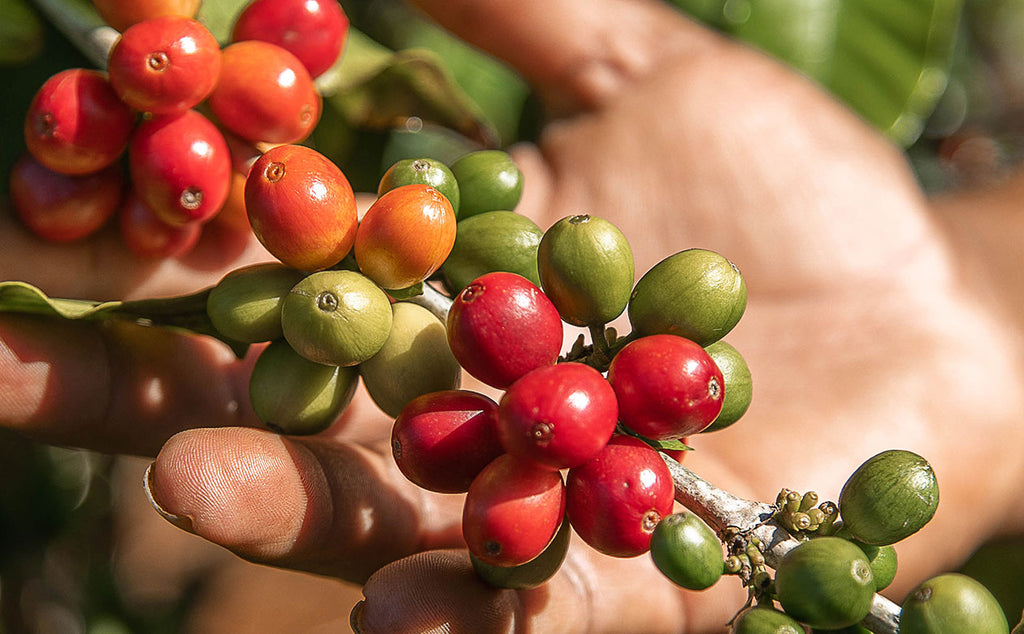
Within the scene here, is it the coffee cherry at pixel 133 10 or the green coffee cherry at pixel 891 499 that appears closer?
the green coffee cherry at pixel 891 499

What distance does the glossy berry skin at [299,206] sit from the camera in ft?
4.32

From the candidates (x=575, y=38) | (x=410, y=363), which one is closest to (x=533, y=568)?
(x=410, y=363)

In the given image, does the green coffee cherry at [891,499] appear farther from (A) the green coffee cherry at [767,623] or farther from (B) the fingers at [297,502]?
(B) the fingers at [297,502]

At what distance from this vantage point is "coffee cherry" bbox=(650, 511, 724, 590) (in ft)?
3.59

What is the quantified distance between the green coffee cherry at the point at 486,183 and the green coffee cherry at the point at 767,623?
0.85m

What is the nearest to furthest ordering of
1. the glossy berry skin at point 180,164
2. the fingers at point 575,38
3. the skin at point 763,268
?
the glossy berry skin at point 180,164 → the skin at point 763,268 → the fingers at point 575,38

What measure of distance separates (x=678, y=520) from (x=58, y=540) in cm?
279

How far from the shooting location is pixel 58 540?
308 cm

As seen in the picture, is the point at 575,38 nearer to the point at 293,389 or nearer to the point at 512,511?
the point at 293,389

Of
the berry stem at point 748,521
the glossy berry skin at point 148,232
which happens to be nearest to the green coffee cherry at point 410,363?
the berry stem at point 748,521

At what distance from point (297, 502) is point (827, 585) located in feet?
3.13

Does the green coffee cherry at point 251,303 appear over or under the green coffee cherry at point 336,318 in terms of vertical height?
under

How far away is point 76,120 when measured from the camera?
1632 millimetres

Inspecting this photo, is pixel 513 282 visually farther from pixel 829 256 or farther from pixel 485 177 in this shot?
pixel 829 256
